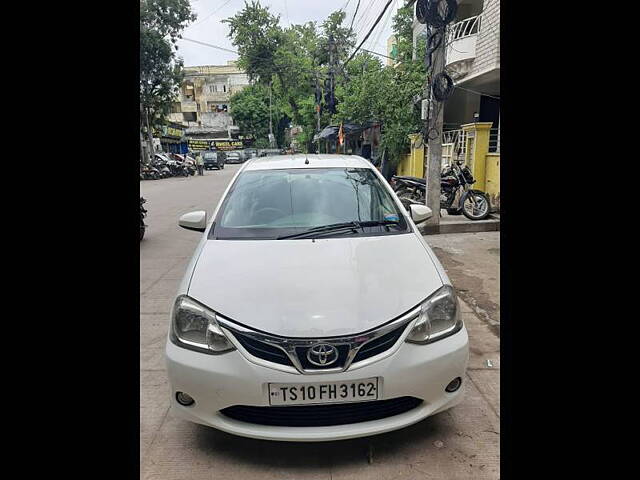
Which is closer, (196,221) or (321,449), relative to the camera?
(321,449)

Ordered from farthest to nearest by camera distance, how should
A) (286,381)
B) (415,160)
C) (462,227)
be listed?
1. (415,160)
2. (462,227)
3. (286,381)

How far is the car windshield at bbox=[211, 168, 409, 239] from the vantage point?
2781mm

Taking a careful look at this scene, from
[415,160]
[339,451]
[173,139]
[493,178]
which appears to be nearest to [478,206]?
[493,178]

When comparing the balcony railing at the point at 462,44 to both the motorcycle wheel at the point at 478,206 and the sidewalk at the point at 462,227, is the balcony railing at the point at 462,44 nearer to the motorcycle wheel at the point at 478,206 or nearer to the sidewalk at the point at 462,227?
the motorcycle wheel at the point at 478,206

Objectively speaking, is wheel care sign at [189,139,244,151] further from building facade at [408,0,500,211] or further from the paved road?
the paved road

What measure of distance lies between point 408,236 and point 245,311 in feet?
3.96

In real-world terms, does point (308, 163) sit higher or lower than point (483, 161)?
lower

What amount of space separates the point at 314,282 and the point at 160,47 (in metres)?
25.9

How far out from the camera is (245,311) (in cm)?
198

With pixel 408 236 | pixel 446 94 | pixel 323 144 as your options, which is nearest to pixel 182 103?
pixel 323 144

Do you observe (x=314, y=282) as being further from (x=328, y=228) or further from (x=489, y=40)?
(x=489, y=40)

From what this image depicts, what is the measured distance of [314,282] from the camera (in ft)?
7.02

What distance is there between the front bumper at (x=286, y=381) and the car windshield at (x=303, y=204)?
3.07 feet

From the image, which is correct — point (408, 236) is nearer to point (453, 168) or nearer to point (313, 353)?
point (313, 353)
